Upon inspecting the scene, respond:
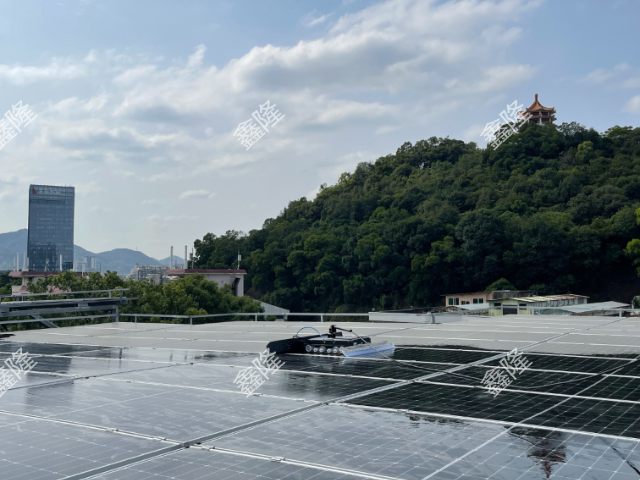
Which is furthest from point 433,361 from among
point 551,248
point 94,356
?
point 551,248

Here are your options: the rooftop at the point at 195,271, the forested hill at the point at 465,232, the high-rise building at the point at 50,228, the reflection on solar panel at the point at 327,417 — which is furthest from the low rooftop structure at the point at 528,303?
the high-rise building at the point at 50,228

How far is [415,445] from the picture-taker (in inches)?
183

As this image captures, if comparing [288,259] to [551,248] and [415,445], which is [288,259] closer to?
[551,248]

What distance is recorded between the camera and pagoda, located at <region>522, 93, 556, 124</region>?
313 ft

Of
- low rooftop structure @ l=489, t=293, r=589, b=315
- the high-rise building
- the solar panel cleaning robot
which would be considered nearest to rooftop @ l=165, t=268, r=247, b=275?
low rooftop structure @ l=489, t=293, r=589, b=315

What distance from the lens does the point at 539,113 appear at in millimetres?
95438

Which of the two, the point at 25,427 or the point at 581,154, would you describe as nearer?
the point at 25,427

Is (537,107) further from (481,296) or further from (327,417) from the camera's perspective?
(327,417)

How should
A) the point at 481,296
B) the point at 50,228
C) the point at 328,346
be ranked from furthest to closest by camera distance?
the point at 50,228 < the point at 481,296 < the point at 328,346

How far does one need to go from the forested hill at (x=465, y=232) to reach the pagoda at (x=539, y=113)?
19.0m

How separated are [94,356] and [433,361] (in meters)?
6.45

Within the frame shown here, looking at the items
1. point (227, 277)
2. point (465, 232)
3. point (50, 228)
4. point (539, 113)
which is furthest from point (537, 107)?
point (50, 228)

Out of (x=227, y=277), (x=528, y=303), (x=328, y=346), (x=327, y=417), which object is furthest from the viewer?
(x=227, y=277)

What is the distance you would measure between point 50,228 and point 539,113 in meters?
144
